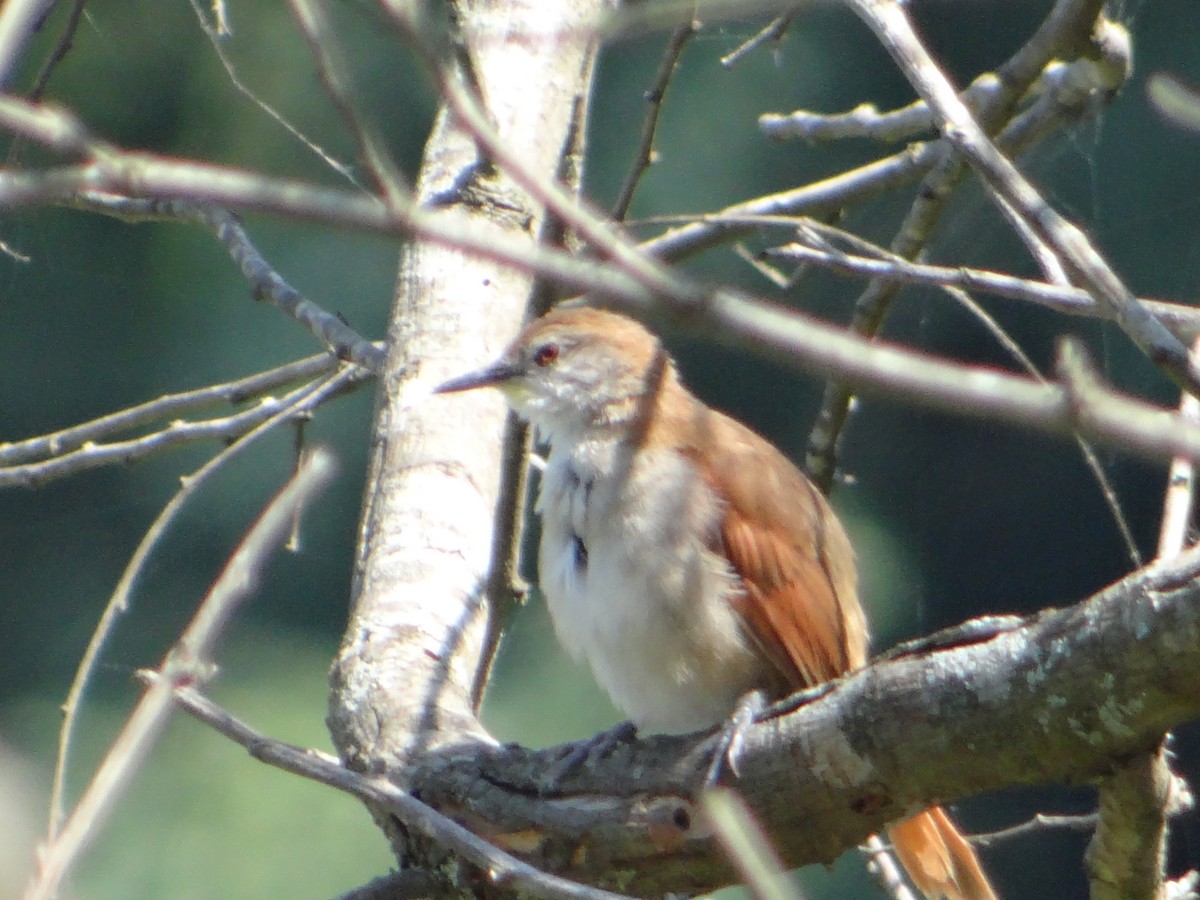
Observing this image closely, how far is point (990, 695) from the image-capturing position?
199cm

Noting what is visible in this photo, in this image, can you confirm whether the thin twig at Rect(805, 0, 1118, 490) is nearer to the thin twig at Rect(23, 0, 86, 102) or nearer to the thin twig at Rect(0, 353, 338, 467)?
the thin twig at Rect(0, 353, 338, 467)

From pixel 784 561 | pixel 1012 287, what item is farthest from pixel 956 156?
pixel 1012 287

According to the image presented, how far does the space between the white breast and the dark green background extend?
3.14 meters

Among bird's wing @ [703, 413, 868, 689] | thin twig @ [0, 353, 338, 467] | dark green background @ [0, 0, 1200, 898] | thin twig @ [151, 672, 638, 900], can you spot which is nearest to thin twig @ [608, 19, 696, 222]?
bird's wing @ [703, 413, 868, 689]

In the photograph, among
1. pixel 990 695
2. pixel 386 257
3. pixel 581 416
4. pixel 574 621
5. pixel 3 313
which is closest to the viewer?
pixel 990 695

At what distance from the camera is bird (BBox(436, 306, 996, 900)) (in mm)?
3482

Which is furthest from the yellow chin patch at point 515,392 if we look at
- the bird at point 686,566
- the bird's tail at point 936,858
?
the bird's tail at point 936,858

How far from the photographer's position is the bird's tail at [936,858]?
343 cm

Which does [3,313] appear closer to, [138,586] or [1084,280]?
[138,586]

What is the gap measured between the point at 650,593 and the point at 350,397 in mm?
4670

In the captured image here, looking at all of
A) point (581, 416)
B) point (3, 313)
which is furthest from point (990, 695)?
point (3, 313)

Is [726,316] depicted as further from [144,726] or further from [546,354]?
[546,354]

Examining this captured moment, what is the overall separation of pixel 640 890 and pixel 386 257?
5592 millimetres

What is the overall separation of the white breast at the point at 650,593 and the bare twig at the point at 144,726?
1.73 m
